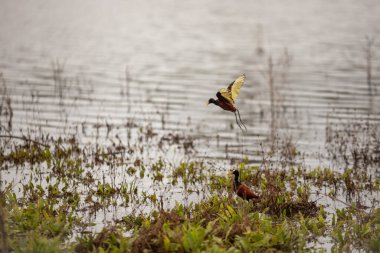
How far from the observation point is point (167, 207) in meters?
8.54

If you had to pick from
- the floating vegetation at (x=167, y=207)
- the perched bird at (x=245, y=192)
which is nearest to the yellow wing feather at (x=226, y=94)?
the perched bird at (x=245, y=192)

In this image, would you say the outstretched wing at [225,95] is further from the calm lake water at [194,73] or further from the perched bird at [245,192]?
the calm lake water at [194,73]

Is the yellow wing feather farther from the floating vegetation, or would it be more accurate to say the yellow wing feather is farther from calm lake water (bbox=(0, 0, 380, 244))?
the floating vegetation

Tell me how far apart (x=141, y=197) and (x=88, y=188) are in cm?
104

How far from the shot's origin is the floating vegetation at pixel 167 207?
674 cm

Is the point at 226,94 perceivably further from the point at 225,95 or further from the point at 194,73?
the point at 194,73

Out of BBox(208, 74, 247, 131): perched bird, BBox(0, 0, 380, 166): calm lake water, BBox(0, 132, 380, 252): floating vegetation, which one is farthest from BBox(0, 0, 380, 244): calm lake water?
BBox(208, 74, 247, 131): perched bird

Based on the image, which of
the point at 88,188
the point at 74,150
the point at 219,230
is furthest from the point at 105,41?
the point at 219,230

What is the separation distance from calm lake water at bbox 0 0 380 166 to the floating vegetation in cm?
142

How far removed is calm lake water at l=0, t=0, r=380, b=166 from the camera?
48.0ft

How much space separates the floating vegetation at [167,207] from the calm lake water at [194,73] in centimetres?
142

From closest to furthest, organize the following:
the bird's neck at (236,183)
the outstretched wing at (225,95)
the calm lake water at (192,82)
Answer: the outstretched wing at (225,95) → the bird's neck at (236,183) → the calm lake water at (192,82)

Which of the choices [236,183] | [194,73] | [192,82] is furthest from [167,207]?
[194,73]

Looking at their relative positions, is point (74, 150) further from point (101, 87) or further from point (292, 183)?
point (101, 87)
